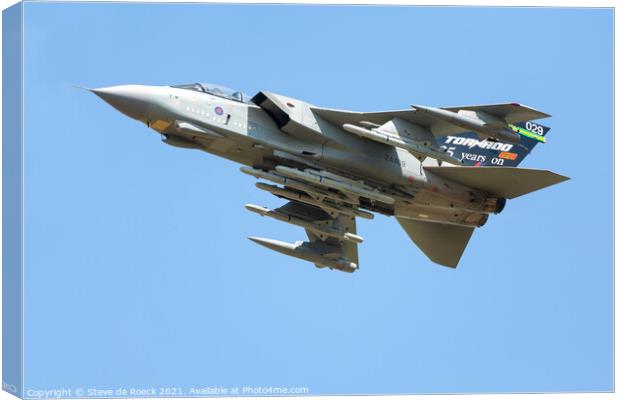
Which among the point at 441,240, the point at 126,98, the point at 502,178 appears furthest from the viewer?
the point at 441,240

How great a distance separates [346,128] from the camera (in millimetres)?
19031

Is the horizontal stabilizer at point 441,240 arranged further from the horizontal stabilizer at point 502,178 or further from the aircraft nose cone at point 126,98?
the aircraft nose cone at point 126,98

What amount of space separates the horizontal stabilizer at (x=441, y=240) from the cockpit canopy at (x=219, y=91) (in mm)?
6145

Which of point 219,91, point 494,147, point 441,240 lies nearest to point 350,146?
point 219,91

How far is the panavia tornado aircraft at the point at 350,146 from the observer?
1886 cm

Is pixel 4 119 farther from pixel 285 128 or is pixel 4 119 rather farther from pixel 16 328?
pixel 285 128

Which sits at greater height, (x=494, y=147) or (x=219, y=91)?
(x=219, y=91)

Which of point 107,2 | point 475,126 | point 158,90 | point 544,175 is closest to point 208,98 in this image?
point 158,90

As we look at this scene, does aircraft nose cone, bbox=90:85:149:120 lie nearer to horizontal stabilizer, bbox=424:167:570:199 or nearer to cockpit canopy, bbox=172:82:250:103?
cockpit canopy, bbox=172:82:250:103

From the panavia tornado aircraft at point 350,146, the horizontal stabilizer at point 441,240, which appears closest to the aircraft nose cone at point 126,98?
the panavia tornado aircraft at point 350,146

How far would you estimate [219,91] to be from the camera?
19.4 m

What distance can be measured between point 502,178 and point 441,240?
11.4 ft

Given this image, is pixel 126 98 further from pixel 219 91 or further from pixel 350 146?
pixel 350 146

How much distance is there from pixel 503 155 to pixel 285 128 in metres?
5.66
